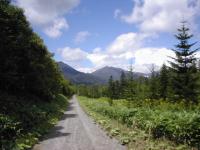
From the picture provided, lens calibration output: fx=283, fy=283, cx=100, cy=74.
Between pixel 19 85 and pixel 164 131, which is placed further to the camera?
pixel 19 85

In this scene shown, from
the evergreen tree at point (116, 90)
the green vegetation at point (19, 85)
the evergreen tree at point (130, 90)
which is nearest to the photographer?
the green vegetation at point (19, 85)

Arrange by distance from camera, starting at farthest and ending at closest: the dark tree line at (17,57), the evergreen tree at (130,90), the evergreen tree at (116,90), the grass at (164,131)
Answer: the evergreen tree at (116,90), the evergreen tree at (130,90), the dark tree line at (17,57), the grass at (164,131)

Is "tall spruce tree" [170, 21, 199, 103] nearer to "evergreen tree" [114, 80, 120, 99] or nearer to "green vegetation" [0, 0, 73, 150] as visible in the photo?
"green vegetation" [0, 0, 73, 150]

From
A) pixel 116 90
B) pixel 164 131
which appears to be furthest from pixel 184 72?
pixel 116 90

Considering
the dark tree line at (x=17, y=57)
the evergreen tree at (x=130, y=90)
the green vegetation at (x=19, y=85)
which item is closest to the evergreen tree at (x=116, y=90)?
the evergreen tree at (x=130, y=90)

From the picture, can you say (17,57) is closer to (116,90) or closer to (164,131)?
(164,131)

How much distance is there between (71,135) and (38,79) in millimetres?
20301

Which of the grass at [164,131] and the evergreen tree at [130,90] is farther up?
the evergreen tree at [130,90]

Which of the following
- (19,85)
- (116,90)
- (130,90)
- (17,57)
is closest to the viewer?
(17,57)

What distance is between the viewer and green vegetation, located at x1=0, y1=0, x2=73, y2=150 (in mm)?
15620

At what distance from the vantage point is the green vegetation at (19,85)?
15.6 meters

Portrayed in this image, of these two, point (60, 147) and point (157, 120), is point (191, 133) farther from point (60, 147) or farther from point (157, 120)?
point (60, 147)

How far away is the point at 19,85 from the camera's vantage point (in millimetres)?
32625

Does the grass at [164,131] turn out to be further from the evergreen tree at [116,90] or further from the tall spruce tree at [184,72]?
the evergreen tree at [116,90]
